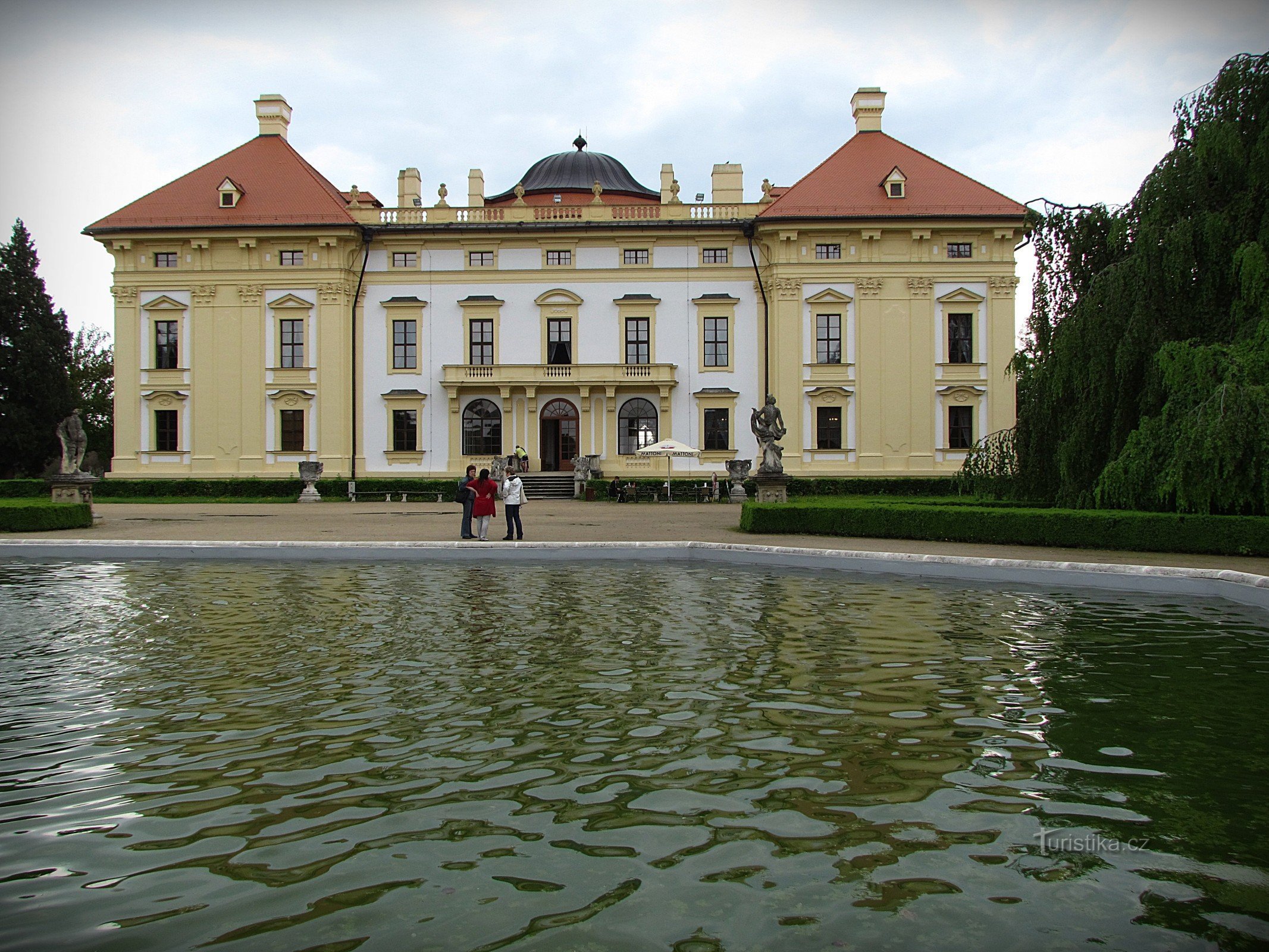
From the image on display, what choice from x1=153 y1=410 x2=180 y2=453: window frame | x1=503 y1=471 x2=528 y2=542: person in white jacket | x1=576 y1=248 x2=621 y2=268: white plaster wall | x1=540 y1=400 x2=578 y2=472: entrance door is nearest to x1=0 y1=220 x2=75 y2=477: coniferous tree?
x1=153 y1=410 x2=180 y2=453: window frame

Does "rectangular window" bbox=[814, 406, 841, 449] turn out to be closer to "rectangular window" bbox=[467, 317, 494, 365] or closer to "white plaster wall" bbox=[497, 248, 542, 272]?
"white plaster wall" bbox=[497, 248, 542, 272]

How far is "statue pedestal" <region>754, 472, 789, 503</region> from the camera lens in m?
24.1

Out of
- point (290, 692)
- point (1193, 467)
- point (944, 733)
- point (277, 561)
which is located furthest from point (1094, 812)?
point (277, 561)

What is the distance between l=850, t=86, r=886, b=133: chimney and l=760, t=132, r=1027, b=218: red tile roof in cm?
145

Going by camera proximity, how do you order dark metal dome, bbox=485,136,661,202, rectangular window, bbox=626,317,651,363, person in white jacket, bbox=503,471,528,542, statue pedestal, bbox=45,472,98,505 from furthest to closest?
dark metal dome, bbox=485,136,661,202 → rectangular window, bbox=626,317,651,363 → statue pedestal, bbox=45,472,98,505 → person in white jacket, bbox=503,471,528,542

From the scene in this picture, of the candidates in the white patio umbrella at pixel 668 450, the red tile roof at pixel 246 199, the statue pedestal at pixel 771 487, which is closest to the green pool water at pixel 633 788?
Answer: the statue pedestal at pixel 771 487

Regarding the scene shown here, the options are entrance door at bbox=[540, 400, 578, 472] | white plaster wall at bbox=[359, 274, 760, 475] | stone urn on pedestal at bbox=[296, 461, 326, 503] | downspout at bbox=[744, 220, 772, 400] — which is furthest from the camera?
entrance door at bbox=[540, 400, 578, 472]

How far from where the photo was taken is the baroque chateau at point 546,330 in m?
38.2

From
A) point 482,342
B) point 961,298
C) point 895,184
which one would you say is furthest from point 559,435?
point 961,298

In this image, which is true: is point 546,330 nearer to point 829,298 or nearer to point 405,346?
point 405,346

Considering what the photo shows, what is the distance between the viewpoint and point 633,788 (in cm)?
430

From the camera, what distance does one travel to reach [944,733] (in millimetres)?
5172

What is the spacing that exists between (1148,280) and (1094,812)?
1492 centimetres

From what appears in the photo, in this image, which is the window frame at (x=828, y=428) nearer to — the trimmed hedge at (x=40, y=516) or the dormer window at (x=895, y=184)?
the dormer window at (x=895, y=184)
